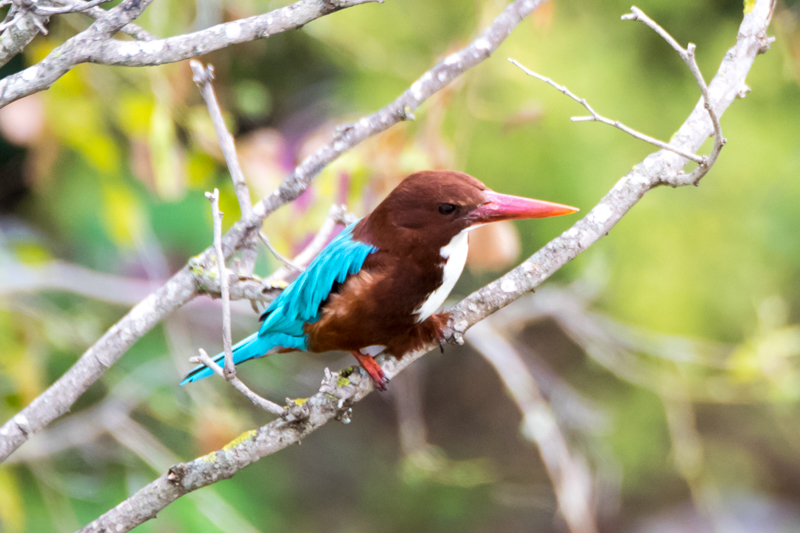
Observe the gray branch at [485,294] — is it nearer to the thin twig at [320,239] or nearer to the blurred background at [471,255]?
the thin twig at [320,239]

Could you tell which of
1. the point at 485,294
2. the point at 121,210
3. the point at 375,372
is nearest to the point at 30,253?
the point at 121,210

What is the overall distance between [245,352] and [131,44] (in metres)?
0.81

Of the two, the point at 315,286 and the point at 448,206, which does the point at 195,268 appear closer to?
the point at 315,286

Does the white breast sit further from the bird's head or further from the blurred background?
the blurred background

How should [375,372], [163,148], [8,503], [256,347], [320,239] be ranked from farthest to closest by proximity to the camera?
[8,503] → [163,148] → [320,239] → [256,347] → [375,372]

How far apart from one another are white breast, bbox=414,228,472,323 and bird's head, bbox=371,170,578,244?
0.03 m

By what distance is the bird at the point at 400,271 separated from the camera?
1.43 m

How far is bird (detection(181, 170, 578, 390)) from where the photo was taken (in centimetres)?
143

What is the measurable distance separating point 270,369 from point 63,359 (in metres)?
0.99

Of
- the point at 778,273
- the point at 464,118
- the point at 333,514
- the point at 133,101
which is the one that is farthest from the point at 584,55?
the point at 333,514

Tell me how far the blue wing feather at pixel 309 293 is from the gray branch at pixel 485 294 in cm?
18

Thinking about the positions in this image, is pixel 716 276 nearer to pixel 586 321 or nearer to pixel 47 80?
pixel 586 321

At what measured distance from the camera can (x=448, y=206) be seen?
4.74 ft

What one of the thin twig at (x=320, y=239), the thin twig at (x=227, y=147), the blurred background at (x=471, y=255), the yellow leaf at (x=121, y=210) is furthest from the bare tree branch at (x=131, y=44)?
the yellow leaf at (x=121, y=210)
